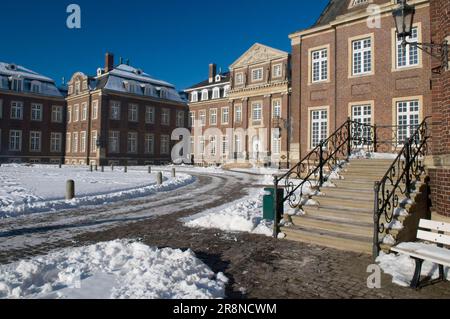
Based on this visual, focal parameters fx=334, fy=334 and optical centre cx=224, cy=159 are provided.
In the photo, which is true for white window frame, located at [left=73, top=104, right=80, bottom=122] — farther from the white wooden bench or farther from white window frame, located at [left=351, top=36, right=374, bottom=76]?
the white wooden bench

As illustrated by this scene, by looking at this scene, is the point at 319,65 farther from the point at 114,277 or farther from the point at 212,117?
the point at 212,117

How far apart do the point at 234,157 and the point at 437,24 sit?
101ft

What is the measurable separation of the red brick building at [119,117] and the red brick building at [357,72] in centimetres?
2788

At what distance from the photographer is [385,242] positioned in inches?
241

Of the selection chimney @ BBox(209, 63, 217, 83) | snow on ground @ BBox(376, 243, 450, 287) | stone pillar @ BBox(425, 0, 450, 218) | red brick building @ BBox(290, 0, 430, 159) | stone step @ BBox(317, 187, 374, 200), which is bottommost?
snow on ground @ BBox(376, 243, 450, 287)

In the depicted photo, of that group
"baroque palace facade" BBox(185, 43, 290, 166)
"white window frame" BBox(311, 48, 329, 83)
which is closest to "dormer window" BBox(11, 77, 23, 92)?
"baroque palace facade" BBox(185, 43, 290, 166)

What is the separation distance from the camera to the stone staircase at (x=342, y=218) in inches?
262

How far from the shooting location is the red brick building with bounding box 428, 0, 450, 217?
7.08m

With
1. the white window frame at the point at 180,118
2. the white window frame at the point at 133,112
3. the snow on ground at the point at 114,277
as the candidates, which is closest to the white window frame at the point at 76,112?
the white window frame at the point at 133,112

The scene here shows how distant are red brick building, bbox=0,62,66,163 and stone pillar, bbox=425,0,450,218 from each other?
146ft

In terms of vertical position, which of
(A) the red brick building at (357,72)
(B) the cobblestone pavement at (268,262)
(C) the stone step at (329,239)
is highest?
(A) the red brick building at (357,72)

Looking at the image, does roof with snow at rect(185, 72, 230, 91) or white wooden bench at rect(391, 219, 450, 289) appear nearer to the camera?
white wooden bench at rect(391, 219, 450, 289)

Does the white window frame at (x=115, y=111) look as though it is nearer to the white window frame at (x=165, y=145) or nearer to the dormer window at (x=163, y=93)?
the dormer window at (x=163, y=93)
